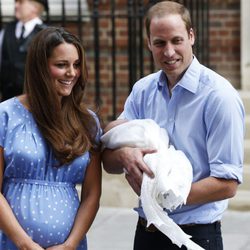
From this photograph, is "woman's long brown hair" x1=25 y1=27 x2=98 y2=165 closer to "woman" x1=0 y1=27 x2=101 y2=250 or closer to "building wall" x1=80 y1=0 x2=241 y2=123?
"woman" x1=0 y1=27 x2=101 y2=250

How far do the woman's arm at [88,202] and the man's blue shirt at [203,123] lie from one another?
0.34m

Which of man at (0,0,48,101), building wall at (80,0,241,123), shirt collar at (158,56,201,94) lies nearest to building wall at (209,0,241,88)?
building wall at (80,0,241,123)

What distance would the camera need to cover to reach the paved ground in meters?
6.98

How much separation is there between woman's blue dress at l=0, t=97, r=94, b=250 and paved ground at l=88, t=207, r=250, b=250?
299 cm

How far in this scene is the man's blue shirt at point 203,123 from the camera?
370cm

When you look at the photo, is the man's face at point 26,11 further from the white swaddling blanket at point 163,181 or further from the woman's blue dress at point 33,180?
the white swaddling blanket at point 163,181

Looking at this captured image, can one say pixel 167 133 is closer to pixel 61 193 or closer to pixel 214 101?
pixel 214 101

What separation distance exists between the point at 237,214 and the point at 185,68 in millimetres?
4240

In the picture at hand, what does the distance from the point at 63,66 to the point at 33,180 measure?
498 millimetres

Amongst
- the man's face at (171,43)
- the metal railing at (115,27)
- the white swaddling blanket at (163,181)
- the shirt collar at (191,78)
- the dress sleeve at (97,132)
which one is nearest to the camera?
the white swaddling blanket at (163,181)

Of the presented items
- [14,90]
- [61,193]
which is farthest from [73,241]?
[14,90]

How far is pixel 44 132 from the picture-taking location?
3.93 metres

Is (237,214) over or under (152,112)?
under

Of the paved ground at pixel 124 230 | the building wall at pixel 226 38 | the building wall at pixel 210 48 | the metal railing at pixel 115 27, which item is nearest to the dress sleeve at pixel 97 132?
the paved ground at pixel 124 230
